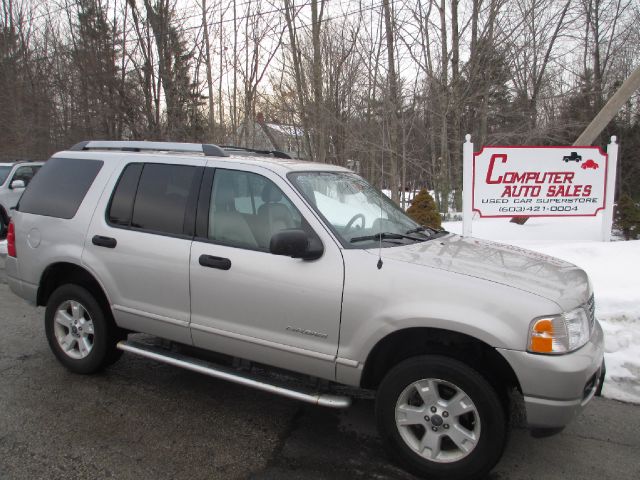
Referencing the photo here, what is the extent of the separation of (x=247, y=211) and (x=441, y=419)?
183cm

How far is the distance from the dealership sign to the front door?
22.6ft

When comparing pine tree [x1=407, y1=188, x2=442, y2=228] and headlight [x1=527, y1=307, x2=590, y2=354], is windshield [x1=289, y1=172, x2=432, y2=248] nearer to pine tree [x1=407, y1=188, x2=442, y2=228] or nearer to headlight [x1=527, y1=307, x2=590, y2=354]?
headlight [x1=527, y1=307, x2=590, y2=354]

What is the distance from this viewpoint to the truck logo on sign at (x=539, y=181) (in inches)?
377

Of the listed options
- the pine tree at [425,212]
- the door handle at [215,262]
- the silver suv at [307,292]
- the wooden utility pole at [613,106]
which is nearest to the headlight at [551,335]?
the silver suv at [307,292]

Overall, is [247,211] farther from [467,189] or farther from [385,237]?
[467,189]

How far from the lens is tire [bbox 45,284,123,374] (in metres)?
4.01

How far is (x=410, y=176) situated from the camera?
19.8m

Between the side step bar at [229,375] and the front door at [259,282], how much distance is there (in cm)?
13

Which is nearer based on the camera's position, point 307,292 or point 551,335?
point 551,335

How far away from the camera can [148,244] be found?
3.66 m

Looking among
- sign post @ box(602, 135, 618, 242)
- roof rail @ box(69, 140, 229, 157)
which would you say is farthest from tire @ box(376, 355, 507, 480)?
sign post @ box(602, 135, 618, 242)

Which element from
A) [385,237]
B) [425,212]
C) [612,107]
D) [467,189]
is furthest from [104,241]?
[612,107]

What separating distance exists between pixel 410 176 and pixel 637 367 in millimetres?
16011

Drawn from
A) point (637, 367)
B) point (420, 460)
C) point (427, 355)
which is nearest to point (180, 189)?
point (427, 355)
